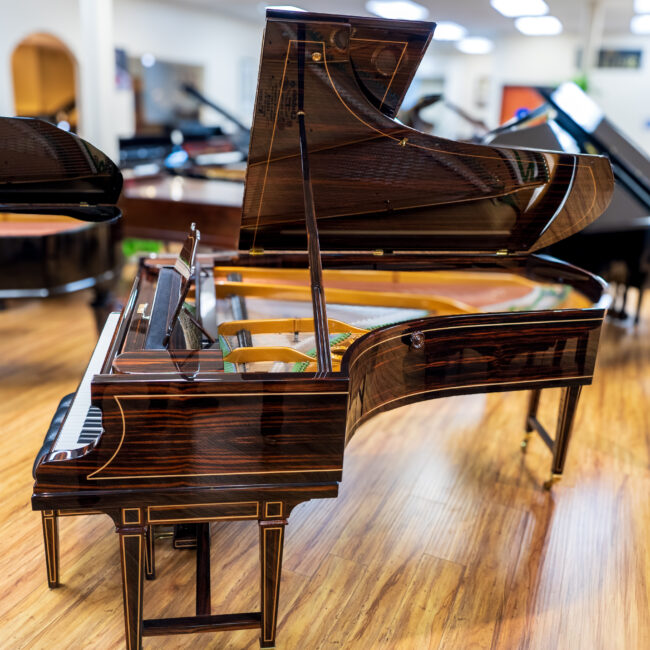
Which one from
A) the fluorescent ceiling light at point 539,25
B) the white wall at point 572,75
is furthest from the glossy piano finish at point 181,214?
the fluorescent ceiling light at point 539,25

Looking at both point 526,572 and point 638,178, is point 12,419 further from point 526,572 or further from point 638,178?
point 638,178

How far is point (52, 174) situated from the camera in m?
2.24

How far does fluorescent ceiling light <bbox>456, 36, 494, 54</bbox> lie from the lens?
490 inches

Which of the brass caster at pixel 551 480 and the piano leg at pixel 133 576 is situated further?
the brass caster at pixel 551 480

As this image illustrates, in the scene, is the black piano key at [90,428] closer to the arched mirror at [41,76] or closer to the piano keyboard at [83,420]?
the piano keyboard at [83,420]

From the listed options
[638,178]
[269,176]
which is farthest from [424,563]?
[638,178]

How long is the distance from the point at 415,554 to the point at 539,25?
414 inches

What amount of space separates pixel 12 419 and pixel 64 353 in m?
0.90

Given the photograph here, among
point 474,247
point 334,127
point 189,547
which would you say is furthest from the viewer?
point 474,247

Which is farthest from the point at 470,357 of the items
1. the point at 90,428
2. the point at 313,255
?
the point at 90,428

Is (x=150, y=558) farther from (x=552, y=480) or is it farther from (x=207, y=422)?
(x=552, y=480)

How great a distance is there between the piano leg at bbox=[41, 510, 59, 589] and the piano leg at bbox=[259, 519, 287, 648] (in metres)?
0.64

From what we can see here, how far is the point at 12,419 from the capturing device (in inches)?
123

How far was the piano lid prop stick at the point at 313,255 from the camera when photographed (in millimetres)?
1625
